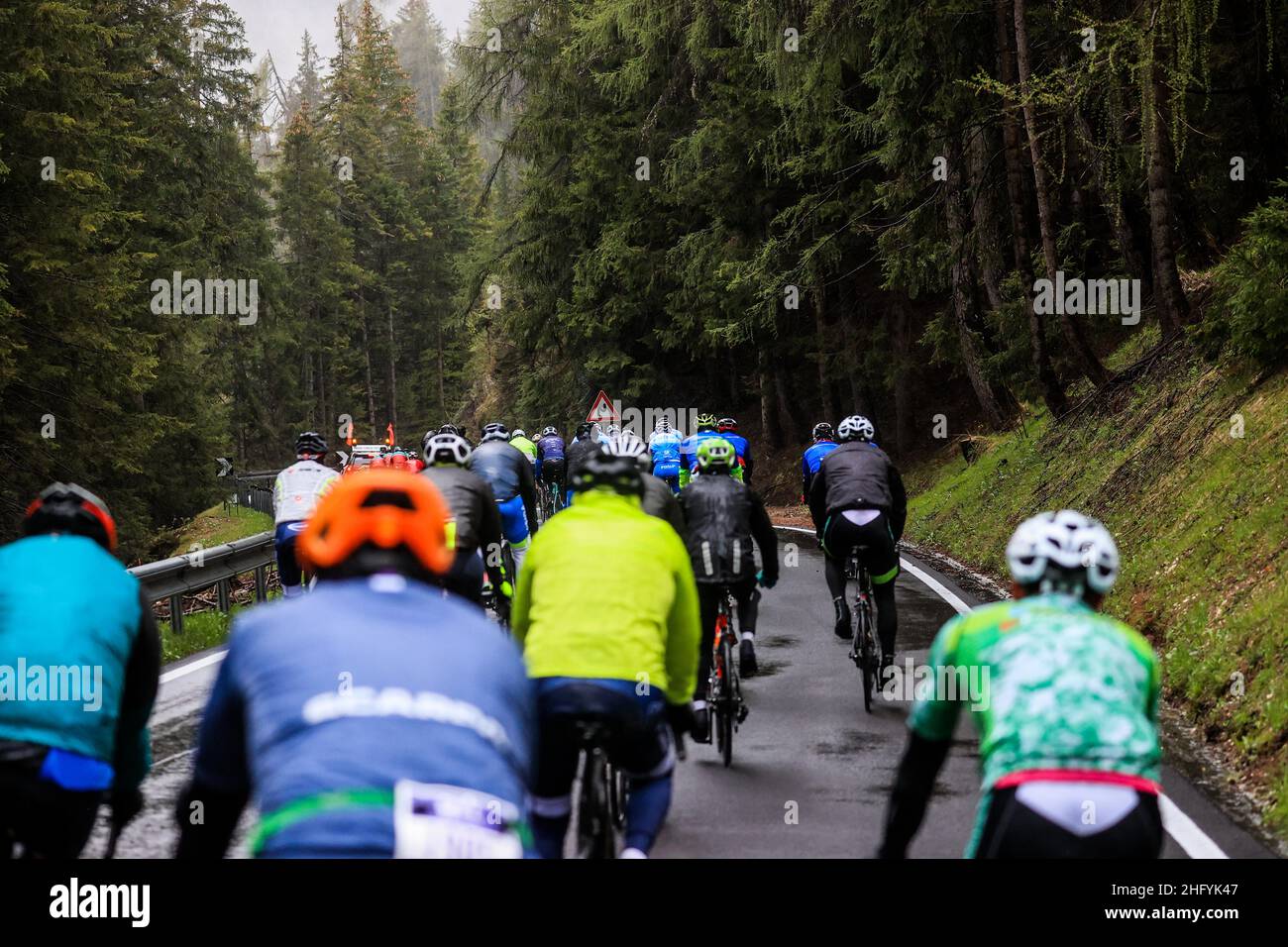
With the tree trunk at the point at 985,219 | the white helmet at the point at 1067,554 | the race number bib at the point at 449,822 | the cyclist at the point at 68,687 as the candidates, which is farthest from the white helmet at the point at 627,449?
the tree trunk at the point at 985,219

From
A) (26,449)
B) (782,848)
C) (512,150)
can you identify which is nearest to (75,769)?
(782,848)

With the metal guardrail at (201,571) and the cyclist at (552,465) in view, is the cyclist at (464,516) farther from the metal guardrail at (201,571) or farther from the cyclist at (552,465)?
the cyclist at (552,465)

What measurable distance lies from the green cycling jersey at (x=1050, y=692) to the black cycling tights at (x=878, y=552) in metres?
7.17

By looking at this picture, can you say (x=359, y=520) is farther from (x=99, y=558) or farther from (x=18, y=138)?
(x=18, y=138)

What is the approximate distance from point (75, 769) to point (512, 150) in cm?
4057

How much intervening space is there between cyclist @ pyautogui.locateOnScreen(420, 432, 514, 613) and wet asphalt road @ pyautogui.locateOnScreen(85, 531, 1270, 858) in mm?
1976

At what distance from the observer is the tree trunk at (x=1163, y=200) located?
18234 millimetres

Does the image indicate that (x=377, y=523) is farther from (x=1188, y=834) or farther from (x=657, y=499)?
(x=657, y=499)

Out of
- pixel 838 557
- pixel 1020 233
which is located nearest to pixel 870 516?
pixel 838 557

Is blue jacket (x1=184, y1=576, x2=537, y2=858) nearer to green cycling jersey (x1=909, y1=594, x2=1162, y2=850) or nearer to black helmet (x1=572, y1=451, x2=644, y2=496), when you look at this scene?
green cycling jersey (x1=909, y1=594, x2=1162, y2=850)

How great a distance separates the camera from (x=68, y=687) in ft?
15.0

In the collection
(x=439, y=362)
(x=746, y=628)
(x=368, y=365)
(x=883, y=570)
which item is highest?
(x=439, y=362)

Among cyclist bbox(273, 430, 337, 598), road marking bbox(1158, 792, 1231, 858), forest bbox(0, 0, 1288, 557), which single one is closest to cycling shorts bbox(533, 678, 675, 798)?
road marking bbox(1158, 792, 1231, 858)

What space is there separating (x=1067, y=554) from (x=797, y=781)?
5209mm
